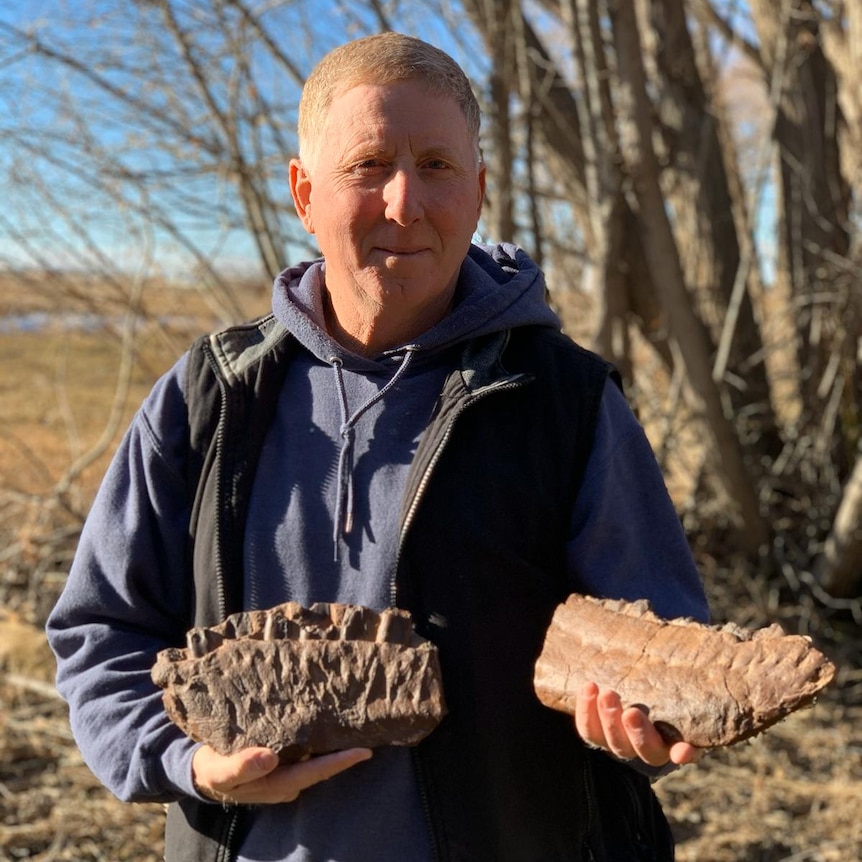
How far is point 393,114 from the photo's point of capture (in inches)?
68.7

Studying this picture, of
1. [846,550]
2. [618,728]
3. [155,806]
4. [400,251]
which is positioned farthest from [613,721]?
[846,550]

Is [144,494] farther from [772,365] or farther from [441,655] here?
[772,365]

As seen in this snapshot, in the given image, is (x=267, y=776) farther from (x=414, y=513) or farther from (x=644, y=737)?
(x=644, y=737)

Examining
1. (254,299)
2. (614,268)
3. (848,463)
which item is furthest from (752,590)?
(254,299)

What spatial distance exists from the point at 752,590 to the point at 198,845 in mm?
4097

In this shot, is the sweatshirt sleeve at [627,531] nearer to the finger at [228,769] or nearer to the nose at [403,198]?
the nose at [403,198]

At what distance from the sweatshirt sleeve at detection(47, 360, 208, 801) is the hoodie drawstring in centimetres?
30

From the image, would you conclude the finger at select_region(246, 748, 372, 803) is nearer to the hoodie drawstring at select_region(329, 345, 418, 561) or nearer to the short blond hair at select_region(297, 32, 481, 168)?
the hoodie drawstring at select_region(329, 345, 418, 561)

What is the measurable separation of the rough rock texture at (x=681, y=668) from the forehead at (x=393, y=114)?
0.85 meters

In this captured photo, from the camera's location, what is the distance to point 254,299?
582 cm

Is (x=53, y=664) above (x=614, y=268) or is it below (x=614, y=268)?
below

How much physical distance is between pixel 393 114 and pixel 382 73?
7 centimetres

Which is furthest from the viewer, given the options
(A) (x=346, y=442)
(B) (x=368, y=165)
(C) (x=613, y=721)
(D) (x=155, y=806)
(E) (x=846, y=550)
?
(E) (x=846, y=550)

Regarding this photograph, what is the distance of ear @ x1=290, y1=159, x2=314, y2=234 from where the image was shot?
6.27 ft
